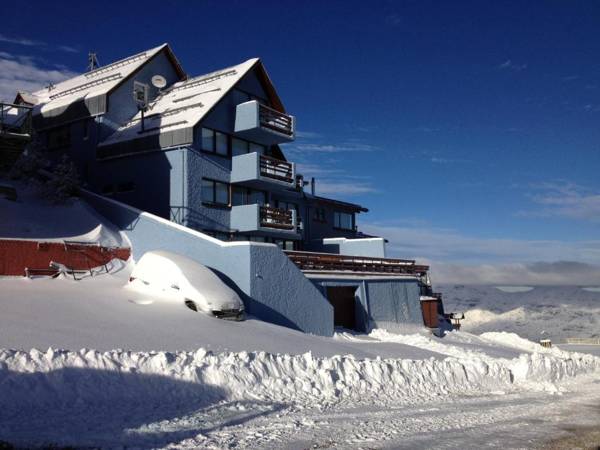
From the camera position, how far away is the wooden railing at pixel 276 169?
108 feet

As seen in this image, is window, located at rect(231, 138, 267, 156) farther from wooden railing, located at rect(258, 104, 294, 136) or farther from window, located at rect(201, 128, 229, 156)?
wooden railing, located at rect(258, 104, 294, 136)

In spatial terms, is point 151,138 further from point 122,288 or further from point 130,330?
point 130,330

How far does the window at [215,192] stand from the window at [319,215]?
10.0 metres

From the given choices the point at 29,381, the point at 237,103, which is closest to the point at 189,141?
the point at 237,103

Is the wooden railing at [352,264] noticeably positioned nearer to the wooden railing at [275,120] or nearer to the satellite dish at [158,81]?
the wooden railing at [275,120]

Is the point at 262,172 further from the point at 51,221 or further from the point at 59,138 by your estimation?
the point at 59,138

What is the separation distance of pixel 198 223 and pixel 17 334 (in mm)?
16299

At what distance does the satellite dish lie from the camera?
118 feet

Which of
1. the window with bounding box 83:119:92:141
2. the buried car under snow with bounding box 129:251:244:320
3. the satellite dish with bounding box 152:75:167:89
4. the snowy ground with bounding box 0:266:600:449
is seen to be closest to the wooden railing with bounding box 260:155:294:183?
the satellite dish with bounding box 152:75:167:89

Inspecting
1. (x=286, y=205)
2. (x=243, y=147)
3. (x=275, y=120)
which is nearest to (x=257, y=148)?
(x=243, y=147)

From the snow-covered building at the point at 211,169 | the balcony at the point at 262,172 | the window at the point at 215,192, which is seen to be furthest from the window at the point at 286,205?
the window at the point at 215,192

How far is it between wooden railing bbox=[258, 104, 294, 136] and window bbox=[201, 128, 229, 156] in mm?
2252

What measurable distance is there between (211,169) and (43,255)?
11.2m

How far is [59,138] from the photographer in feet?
116
